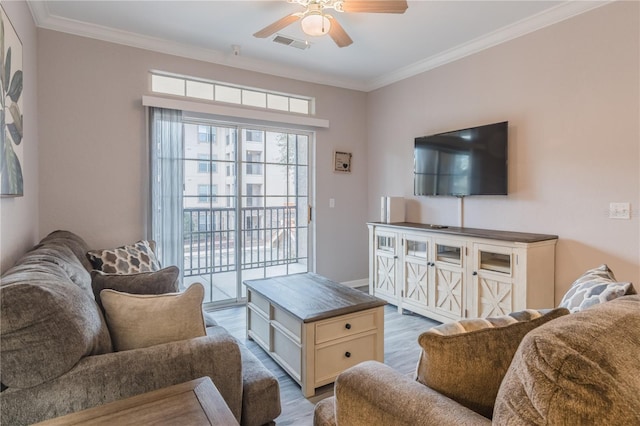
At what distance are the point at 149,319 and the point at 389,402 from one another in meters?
1.01

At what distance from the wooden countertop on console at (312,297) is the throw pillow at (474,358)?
46.8 inches

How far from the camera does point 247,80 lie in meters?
3.94

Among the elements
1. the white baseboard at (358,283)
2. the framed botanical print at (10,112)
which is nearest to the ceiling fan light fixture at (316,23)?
the framed botanical print at (10,112)

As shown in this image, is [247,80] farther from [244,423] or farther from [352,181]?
[244,423]

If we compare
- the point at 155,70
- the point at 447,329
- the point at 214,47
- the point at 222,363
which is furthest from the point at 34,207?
the point at 447,329

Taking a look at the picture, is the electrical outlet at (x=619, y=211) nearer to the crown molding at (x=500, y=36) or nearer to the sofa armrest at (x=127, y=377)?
the crown molding at (x=500, y=36)

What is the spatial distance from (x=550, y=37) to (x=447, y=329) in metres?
3.09

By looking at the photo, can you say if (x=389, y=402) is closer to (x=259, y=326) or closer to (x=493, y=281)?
(x=259, y=326)

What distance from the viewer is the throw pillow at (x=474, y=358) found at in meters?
0.98

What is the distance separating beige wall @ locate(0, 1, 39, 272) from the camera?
1879 mm

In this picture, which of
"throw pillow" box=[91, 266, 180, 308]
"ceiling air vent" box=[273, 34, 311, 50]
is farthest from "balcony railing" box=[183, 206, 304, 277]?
"throw pillow" box=[91, 266, 180, 308]

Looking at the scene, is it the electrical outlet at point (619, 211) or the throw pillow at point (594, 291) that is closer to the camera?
the throw pillow at point (594, 291)

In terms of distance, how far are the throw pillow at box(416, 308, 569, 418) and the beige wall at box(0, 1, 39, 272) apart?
82.0 inches

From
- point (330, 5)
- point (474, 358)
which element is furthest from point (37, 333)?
point (330, 5)
